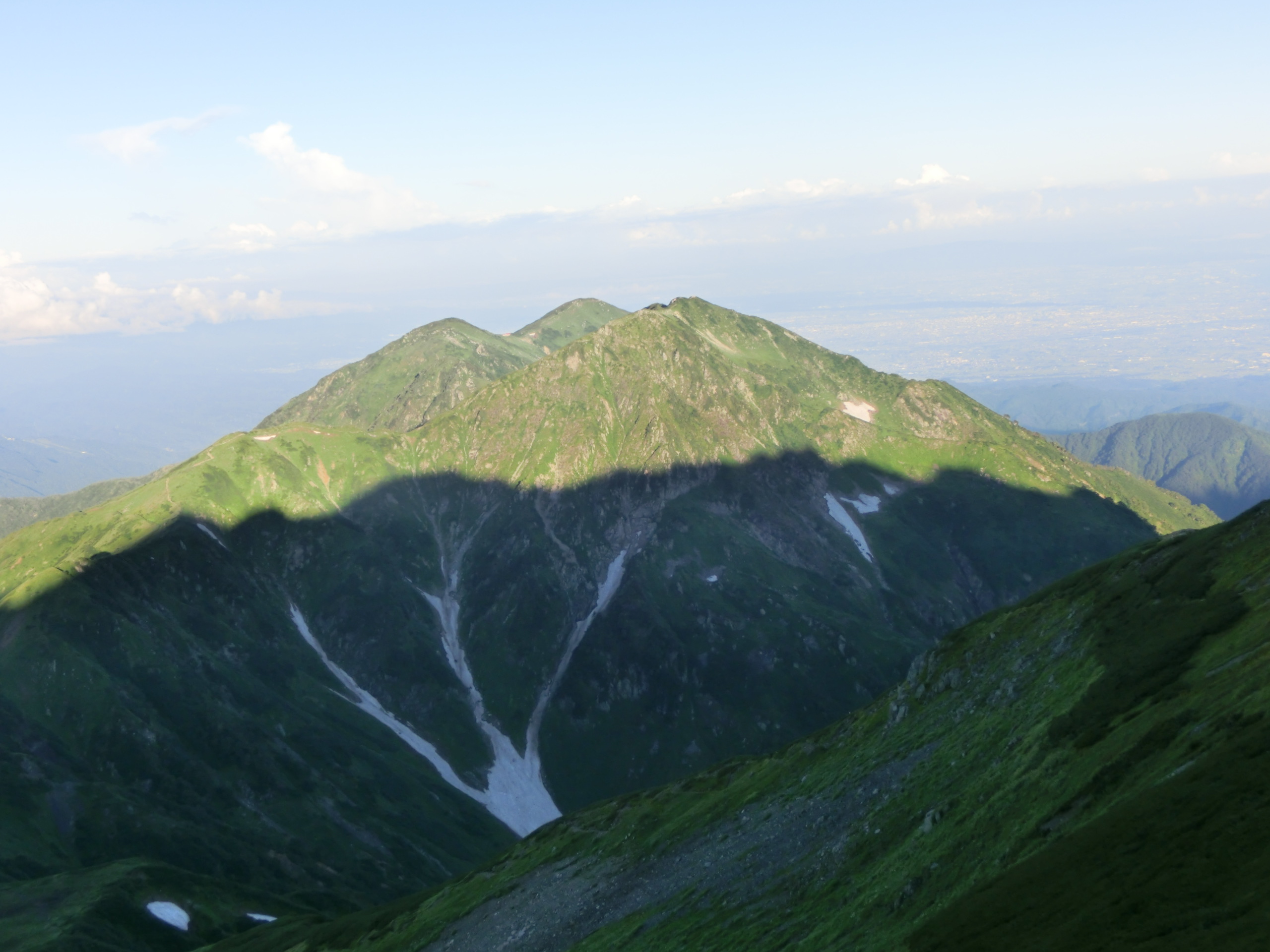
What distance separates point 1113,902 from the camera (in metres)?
34.9

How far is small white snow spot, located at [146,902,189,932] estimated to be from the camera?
155500mm

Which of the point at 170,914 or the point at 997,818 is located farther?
the point at 170,914

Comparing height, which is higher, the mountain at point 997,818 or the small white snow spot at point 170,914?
the mountain at point 997,818

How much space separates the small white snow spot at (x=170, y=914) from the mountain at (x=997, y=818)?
171 feet

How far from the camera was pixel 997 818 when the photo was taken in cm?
5319

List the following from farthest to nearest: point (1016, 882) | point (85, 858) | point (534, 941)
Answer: point (85, 858) < point (534, 941) < point (1016, 882)

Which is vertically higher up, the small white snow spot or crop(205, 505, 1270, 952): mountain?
crop(205, 505, 1270, 952): mountain

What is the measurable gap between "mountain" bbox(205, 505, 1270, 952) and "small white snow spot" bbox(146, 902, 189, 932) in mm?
52164

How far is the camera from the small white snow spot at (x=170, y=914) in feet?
510

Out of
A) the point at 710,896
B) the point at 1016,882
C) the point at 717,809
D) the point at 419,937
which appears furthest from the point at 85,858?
the point at 1016,882

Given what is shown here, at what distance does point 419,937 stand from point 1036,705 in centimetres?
8024

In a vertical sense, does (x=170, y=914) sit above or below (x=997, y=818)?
below

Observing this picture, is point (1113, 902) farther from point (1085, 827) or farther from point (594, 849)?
Answer: point (594, 849)

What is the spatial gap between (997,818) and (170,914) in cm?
16274
